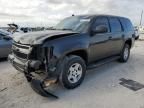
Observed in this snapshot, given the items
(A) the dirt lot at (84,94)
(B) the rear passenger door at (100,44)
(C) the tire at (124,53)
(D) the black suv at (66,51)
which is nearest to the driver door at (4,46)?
(A) the dirt lot at (84,94)

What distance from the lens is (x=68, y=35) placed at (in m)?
4.71

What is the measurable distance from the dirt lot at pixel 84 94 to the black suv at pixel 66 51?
0.25 meters

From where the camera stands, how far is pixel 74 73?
15.9 ft

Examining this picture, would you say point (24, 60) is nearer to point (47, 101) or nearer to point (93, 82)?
point (47, 101)

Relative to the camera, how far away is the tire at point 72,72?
14.9 ft

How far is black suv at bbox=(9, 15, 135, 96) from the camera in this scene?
423 cm

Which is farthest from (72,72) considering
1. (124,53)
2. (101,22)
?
(124,53)

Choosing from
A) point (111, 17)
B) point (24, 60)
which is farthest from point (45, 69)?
point (111, 17)

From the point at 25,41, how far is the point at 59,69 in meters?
1.03

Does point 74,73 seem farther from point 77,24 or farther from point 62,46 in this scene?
point 77,24

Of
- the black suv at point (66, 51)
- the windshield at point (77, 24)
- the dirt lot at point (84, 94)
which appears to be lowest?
the dirt lot at point (84, 94)

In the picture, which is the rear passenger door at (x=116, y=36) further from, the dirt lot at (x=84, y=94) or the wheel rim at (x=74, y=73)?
the wheel rim at (x=74, y=73)

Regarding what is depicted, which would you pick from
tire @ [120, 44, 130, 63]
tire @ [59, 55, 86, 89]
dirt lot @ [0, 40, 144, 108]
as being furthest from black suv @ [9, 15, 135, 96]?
tire @ [120, 44, 130, 63]

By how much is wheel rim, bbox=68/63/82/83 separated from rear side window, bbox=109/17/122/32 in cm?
221
